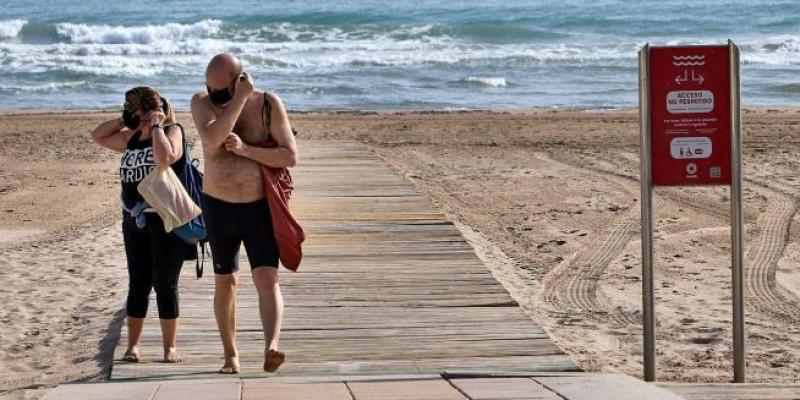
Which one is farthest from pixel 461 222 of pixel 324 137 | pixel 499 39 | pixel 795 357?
pixel 499 39

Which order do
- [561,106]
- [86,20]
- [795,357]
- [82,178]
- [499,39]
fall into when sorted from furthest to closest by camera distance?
[86,20] < [499,39] < [561,106] < [82,178] < [795,357]

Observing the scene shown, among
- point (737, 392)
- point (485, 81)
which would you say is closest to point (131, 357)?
point (737, 392)

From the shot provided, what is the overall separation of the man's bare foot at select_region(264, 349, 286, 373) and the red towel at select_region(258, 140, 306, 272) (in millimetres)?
406

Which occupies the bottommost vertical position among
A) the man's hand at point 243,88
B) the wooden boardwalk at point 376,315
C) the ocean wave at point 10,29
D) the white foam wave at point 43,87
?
the ocean wave at point 10,29

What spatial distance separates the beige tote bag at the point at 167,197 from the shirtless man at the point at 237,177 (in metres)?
0.12

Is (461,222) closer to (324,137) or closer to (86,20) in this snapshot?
(324,137)

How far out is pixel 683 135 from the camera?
621 cm

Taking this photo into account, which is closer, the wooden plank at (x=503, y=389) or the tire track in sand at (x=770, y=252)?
the wooden plank at (x=503, y=389)

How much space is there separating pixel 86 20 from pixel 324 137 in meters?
35.6

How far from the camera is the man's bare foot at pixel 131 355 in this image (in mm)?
6459

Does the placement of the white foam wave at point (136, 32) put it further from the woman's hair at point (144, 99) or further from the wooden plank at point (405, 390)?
the wooden plank at point (405, 390)

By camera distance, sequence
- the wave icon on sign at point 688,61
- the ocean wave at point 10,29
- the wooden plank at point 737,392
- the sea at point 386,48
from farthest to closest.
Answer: the ocean wave at point 10,29 → the sea at point 386,48 → the wave icon on sign at point 688,61 → the wooden plank at point 737,392

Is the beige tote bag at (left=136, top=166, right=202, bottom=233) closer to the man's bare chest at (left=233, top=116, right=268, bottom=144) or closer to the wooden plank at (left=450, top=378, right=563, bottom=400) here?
the man's bare chest at (left=233, top=116, right=268, bottom=144)

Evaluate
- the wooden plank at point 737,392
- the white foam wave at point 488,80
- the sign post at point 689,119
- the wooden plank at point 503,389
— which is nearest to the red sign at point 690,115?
the sign post at point 689,119
